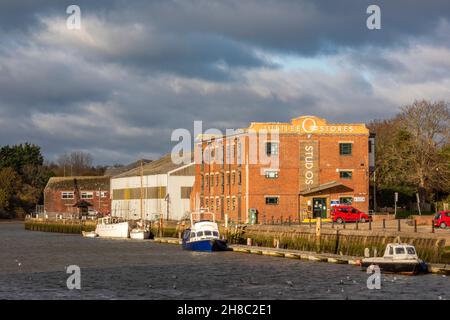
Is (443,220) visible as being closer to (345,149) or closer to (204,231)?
(204,231)

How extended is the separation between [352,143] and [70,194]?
321ft

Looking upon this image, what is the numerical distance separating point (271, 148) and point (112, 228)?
123ft

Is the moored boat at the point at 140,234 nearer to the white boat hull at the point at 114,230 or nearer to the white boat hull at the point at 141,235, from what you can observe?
the white boat hull at the point at 141,235

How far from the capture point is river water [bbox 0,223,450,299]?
5119 cm

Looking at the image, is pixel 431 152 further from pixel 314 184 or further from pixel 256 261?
pixel 256 261

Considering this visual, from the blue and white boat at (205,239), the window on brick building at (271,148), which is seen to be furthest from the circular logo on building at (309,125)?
the blue and white boat at (205,239)

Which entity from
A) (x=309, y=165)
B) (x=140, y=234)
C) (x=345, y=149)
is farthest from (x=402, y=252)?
(x=140, y=234)

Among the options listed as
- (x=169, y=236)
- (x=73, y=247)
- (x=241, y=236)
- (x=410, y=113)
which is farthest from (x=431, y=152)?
(x=73, y=247)

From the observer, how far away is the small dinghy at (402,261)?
57188mm

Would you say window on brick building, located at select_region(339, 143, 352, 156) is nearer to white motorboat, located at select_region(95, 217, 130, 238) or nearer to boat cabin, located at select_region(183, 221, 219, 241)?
boat cabin, located at select_region(183, 221, 219, 241)

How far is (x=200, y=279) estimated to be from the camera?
60.1 m

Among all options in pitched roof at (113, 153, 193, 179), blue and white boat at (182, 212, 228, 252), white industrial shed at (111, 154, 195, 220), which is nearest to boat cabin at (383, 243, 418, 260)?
blue and white boat at (182, 212, 228, 252)

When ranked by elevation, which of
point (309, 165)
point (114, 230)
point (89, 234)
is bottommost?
point (89, 234)
